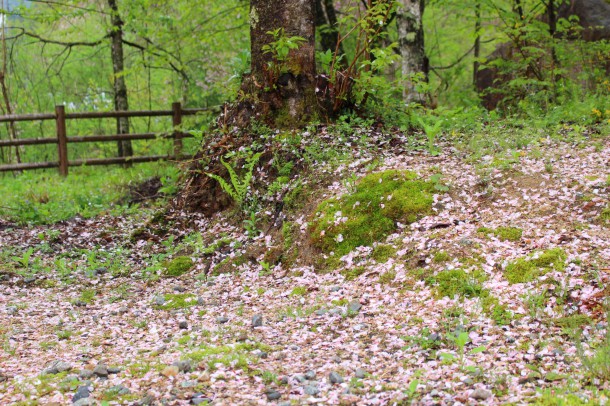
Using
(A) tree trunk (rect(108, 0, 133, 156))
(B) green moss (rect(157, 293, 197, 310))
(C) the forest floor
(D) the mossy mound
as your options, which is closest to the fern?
(C) the forest floor

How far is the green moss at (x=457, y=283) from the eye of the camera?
4.29 m

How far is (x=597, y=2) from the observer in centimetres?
1316

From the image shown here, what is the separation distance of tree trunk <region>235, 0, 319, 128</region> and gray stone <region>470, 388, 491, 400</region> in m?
4.78

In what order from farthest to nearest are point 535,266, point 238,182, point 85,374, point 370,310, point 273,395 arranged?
point 238,182
point 370,310
point 535,266
point 85,374
point 273,395

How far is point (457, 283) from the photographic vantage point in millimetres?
4406

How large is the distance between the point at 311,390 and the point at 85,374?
1557 mm

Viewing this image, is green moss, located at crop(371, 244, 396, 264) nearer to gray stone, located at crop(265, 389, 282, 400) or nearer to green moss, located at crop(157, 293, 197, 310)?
green moss, located at crop(157, 293, 197, 310)

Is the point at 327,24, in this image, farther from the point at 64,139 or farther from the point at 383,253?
the point at 383,253

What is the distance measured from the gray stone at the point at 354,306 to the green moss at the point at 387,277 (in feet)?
1.33

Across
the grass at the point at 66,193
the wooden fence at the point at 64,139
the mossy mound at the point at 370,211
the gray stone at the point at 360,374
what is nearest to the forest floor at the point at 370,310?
the gray stone at the point at 360,374

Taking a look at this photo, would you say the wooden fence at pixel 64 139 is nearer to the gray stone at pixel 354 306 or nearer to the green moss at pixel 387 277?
the green moss at pixel 387 277

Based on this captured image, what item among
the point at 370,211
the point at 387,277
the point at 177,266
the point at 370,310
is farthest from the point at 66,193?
the point at 370,310

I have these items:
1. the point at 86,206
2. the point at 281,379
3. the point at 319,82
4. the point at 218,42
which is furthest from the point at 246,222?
the point at 218,42

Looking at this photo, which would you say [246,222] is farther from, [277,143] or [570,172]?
[570,172]
